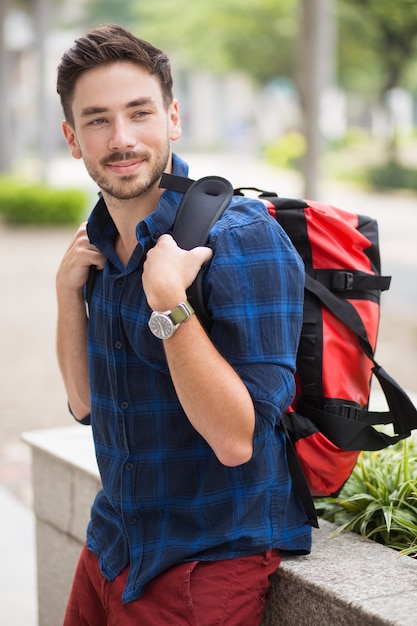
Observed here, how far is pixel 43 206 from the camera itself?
20016 mm

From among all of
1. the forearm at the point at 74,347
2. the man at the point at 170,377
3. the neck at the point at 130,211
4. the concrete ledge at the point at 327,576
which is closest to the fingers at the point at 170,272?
the man at the point at 170,377

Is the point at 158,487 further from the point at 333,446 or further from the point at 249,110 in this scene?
the point at 249,110

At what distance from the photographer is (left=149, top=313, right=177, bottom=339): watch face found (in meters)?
1.90

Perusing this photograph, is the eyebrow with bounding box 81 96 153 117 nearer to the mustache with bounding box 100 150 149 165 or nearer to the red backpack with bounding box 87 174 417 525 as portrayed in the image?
the mustache with bounding box 100 150 149 165

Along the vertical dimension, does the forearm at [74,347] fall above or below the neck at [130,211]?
below

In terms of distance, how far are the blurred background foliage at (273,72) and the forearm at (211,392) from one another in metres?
5.73

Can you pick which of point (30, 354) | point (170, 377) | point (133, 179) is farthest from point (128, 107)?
point (30, 354)

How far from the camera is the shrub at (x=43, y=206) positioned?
20000mm

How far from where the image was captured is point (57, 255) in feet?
53.3

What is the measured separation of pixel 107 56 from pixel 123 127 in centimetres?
15

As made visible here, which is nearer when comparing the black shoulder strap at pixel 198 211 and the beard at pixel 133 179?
the black shoulder strap at pixel 198 211

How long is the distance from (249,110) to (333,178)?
1362 inches

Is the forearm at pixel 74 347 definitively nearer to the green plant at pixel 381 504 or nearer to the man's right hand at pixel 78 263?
the man's right hand at pixel 78 263

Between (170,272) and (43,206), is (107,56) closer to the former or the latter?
(170,272)
